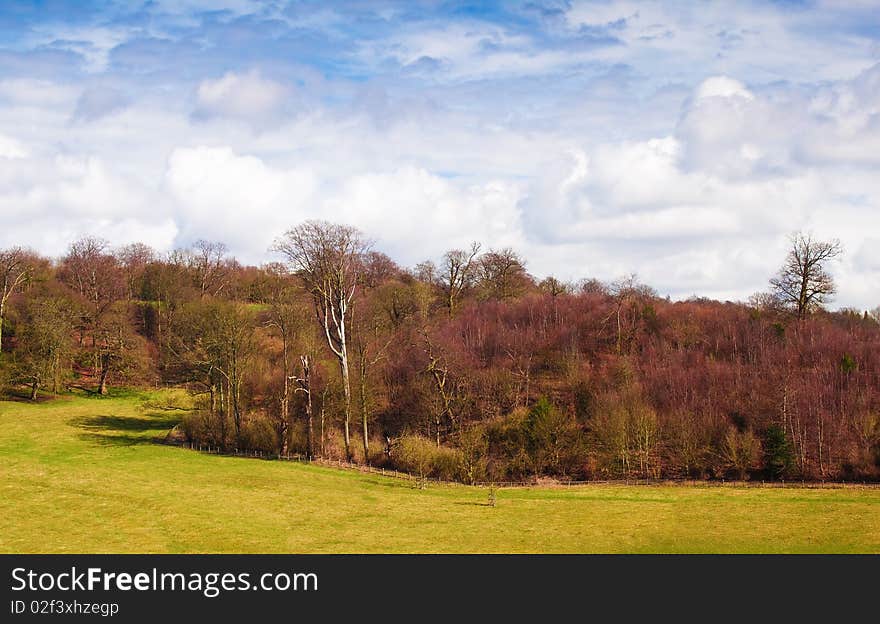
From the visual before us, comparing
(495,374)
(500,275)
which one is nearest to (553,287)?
(500,275)

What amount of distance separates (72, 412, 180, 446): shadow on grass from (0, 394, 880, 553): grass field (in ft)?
9.85

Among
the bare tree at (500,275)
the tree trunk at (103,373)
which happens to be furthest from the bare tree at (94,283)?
the bare tree at (500,275)

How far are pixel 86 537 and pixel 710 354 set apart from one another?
47921 mm

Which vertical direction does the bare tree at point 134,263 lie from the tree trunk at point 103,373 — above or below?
above

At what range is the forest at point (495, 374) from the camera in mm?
43719

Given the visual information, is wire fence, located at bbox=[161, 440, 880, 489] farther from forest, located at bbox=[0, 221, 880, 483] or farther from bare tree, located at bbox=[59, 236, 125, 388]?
bare tree, located at bbox=[59, 236, 125, 388]

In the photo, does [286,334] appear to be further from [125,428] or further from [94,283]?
[94,283]

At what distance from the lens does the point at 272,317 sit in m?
51.0

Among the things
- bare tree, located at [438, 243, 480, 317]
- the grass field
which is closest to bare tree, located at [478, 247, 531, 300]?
bare tree, located at [438, 243, 480, 317]

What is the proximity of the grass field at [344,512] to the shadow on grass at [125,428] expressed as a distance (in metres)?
3.00

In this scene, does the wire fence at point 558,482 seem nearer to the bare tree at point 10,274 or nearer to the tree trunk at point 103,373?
the tree trunk at point 103,373
